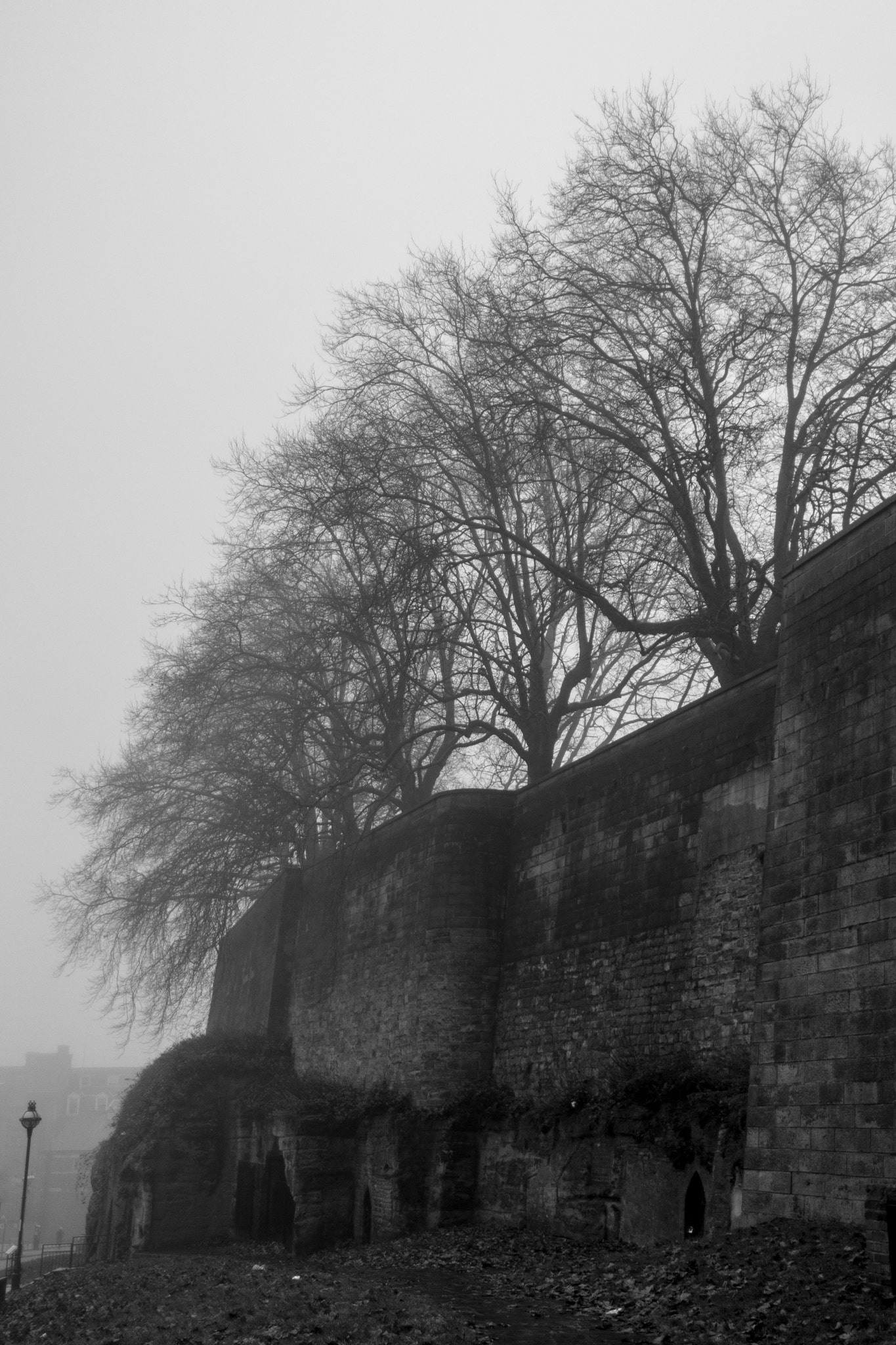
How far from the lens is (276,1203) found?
20.3 metres

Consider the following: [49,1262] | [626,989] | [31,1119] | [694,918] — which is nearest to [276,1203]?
[31,1119]

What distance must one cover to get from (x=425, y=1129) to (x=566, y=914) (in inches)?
139

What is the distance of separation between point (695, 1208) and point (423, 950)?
696 centimetres

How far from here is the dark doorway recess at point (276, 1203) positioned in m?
20.1

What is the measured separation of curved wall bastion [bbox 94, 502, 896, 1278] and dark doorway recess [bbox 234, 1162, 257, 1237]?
47mm

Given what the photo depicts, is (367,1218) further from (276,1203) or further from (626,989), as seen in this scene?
(626,989)

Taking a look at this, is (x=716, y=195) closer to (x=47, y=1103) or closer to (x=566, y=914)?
(x=566, y=914)

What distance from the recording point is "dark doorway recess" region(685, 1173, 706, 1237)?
11820mm

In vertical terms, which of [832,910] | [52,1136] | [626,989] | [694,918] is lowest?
[52,1136]

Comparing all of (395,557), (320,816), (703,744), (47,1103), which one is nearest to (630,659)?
(320,816)

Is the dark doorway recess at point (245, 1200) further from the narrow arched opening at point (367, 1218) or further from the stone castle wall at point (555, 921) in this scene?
the narrow arched opening at point (367, 1218)

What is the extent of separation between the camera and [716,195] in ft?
56.4

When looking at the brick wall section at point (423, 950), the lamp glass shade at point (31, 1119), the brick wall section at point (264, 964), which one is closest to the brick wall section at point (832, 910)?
the brick wall section at point (423, 950)

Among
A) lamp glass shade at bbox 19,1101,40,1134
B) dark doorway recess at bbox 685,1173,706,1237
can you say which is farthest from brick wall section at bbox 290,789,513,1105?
dark doorway recess at bbox 685,1173,706,1237
